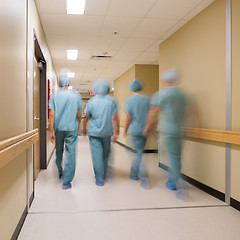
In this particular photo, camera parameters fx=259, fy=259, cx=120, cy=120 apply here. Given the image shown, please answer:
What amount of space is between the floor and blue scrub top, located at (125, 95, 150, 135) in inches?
31.6

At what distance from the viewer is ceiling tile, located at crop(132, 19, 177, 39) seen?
13.5 ft

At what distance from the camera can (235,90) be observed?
9.44 feet

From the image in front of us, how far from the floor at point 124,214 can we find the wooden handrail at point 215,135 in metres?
0.73

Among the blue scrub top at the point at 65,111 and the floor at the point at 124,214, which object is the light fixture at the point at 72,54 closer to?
the blue scrub top at the point at 65,111

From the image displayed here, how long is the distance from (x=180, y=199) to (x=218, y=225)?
0.74 metres

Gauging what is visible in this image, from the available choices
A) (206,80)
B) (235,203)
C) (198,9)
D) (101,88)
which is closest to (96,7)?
(101,88)

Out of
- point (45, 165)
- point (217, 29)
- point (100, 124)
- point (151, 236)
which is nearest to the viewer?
point (151, 236)

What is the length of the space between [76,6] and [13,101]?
2100 millimetres

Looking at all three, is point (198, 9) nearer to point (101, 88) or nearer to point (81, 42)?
point (101, 88)

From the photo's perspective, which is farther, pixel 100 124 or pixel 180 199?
pixel 100 124

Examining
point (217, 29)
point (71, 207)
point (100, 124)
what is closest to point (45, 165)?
point (100, 124)

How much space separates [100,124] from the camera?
3.69 meters

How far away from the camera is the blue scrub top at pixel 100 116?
3680 millimetres

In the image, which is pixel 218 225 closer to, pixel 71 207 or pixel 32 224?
pixel 71 207
